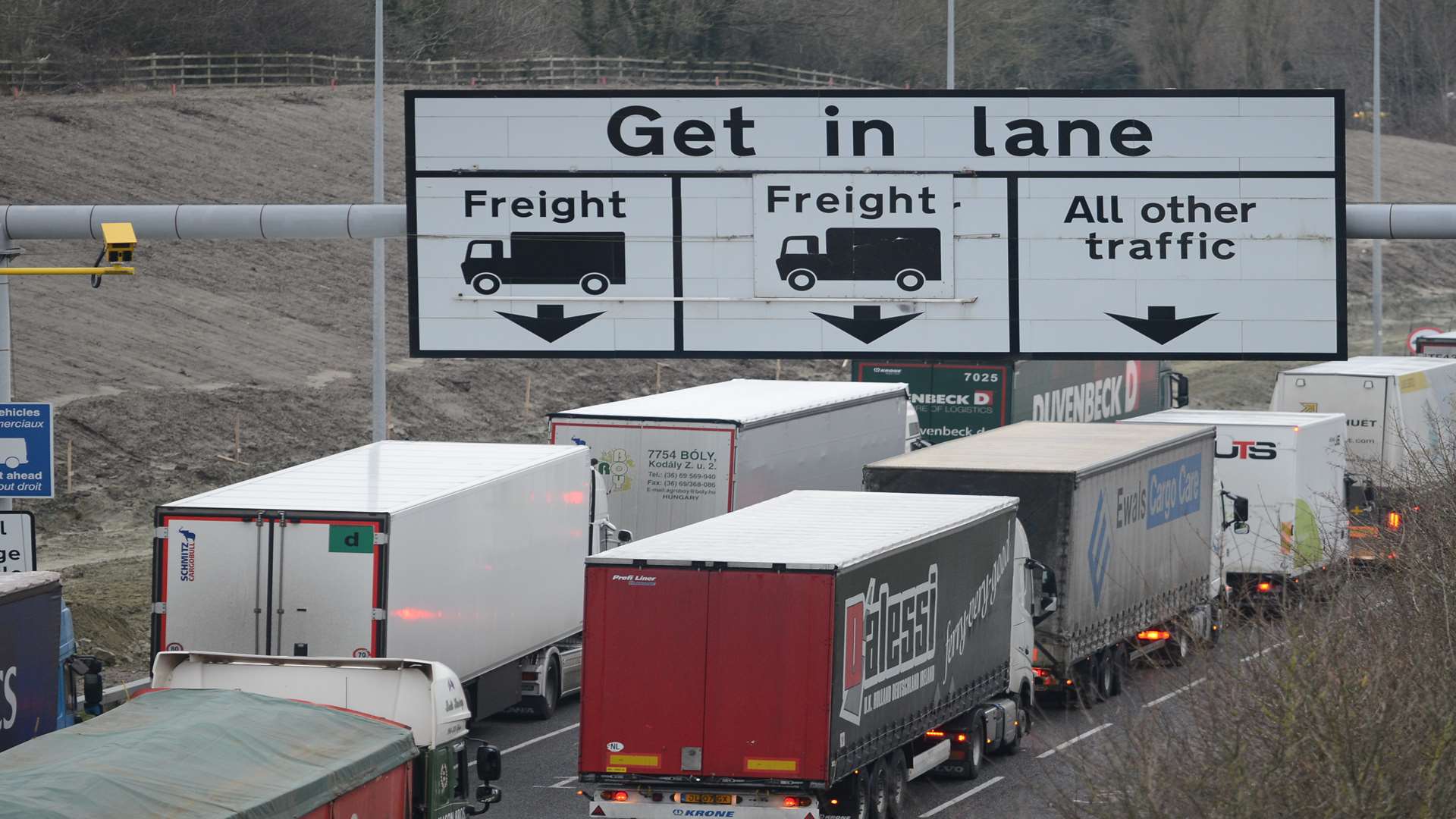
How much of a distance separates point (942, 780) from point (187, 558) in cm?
825

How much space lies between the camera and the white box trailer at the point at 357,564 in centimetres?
1983

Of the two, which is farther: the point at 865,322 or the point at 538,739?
the point at 538,739

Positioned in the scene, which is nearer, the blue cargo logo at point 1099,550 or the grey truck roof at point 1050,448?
the grey truck roof at point 1050,448

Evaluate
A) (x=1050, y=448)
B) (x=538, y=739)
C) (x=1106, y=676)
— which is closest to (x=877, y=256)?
(x=538, y=739)

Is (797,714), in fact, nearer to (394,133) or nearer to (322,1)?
(394,133)

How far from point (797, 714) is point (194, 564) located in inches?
271

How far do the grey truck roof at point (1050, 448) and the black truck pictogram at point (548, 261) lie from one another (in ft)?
32.8

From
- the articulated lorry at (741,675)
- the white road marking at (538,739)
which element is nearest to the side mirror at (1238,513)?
the white road marking at (538,739)

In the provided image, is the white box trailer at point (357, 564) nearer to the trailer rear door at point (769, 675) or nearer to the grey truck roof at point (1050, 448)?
the trailer rear door at point (769, 675)

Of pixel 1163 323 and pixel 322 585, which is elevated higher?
pixel 1163 323

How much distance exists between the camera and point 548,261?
45.5ft

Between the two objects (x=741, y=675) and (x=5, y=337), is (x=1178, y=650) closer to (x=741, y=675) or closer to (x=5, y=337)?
(x=741, y=675)

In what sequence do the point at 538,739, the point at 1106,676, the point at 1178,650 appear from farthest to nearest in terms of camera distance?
the point at 1178,650
the point at 1106,676
the point at 538,739

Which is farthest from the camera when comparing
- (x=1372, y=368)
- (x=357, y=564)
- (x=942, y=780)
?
(x=1372, y=368)
